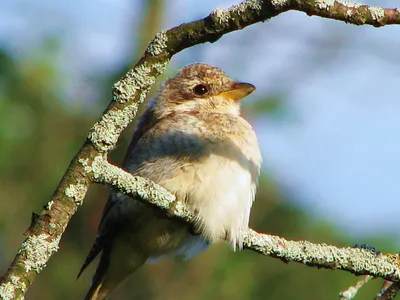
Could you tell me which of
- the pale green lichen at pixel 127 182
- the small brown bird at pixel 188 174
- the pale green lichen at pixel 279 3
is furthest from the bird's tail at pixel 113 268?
the pale green lichen at pixel 279 3

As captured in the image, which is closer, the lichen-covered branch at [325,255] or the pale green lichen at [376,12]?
the pale green lichen at [376,12]

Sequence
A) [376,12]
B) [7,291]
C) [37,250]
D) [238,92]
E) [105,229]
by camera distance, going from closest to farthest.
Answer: [7,291], [37,250], [376,12], [105,229], [238,92]

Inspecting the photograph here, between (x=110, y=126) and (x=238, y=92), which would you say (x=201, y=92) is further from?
(x=110, y=126)

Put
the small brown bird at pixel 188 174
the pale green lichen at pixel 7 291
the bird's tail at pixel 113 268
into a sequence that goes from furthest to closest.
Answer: the bird's tail at pixel 113 268 < the small brown bird at pixel 188 174 < the pale green lichen at pixel 7 291

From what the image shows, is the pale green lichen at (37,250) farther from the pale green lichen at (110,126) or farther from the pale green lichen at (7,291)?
the pale green lichen at (110,126)

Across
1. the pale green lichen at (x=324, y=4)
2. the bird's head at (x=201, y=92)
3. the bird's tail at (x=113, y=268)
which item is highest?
the pale green lichen at (x=324, y=4)

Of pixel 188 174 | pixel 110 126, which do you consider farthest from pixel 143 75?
pixel 188 174

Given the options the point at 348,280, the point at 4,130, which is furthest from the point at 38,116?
the point at 348,280

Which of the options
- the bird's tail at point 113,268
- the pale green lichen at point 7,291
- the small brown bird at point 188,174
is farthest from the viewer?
the bird's tail at point 113,268
